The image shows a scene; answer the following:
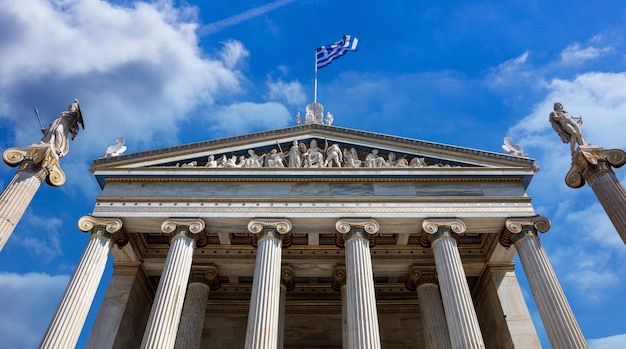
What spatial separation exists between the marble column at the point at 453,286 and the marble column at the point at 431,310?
2.76 m

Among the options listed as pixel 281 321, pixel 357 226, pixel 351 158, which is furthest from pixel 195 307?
pixel 351 158

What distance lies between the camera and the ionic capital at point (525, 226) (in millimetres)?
22703

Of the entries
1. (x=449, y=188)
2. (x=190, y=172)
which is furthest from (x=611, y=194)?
(x=190, y=172)

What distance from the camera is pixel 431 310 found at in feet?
82.0

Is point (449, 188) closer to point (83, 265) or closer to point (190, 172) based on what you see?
point (190, 172)

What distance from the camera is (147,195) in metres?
24.6

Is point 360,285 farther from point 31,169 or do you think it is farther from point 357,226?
point 31,169

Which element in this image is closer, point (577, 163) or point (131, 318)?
point (577, 163)

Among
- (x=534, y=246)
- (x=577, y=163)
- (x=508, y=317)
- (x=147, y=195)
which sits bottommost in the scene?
(x=508, y=317)

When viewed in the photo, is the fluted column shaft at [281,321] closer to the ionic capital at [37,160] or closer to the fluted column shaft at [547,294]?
the fluted column shaft at [547,294]

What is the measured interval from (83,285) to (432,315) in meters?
16.1

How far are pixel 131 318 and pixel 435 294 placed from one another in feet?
51.0

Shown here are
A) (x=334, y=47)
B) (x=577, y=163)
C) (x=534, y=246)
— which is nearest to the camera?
(x=577, y=163)

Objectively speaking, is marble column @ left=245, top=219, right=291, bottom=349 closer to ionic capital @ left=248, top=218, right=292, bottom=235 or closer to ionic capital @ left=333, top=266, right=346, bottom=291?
ionic capital @ left=248, top=218, right=292, bottom=235
